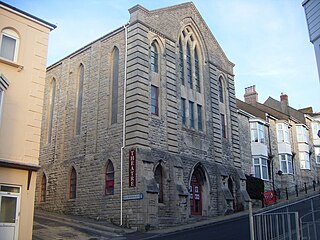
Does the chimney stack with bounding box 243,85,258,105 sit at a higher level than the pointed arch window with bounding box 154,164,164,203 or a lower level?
higher

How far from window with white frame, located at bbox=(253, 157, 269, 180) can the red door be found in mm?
11428

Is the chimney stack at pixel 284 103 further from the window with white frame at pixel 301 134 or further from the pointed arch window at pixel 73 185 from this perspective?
the pointed arch window at pixel 73 185

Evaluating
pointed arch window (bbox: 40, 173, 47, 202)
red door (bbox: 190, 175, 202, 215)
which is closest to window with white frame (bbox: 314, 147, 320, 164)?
red door (bbox: 190, 175, 202, 215)

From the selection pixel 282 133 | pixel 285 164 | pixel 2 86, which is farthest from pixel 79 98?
pixel 285 164

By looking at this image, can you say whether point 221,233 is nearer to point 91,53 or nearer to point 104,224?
point 104,224

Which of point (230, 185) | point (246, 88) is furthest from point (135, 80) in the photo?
point (246, 88)

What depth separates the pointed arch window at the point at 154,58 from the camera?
79.3ft

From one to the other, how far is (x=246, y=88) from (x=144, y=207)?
28484 mm

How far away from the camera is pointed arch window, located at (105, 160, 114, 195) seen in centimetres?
2194

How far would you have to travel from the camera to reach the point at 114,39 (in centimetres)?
2492

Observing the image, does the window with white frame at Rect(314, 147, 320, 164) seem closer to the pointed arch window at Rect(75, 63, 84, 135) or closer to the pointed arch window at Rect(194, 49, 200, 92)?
the pointed arch window at Rect(194, 49, 200, 92)

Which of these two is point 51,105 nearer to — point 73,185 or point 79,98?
point 79,98

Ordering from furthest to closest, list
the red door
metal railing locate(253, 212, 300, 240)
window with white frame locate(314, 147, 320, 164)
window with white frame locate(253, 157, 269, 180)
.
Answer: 1. window with white frame locate(314, 147, 320, 164)
2. window with white frame locate(253, 157, 269, 180)
3. the red door
4. metal railing locate(253, 212, 300, 240)

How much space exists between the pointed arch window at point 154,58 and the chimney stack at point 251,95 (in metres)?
21.4
